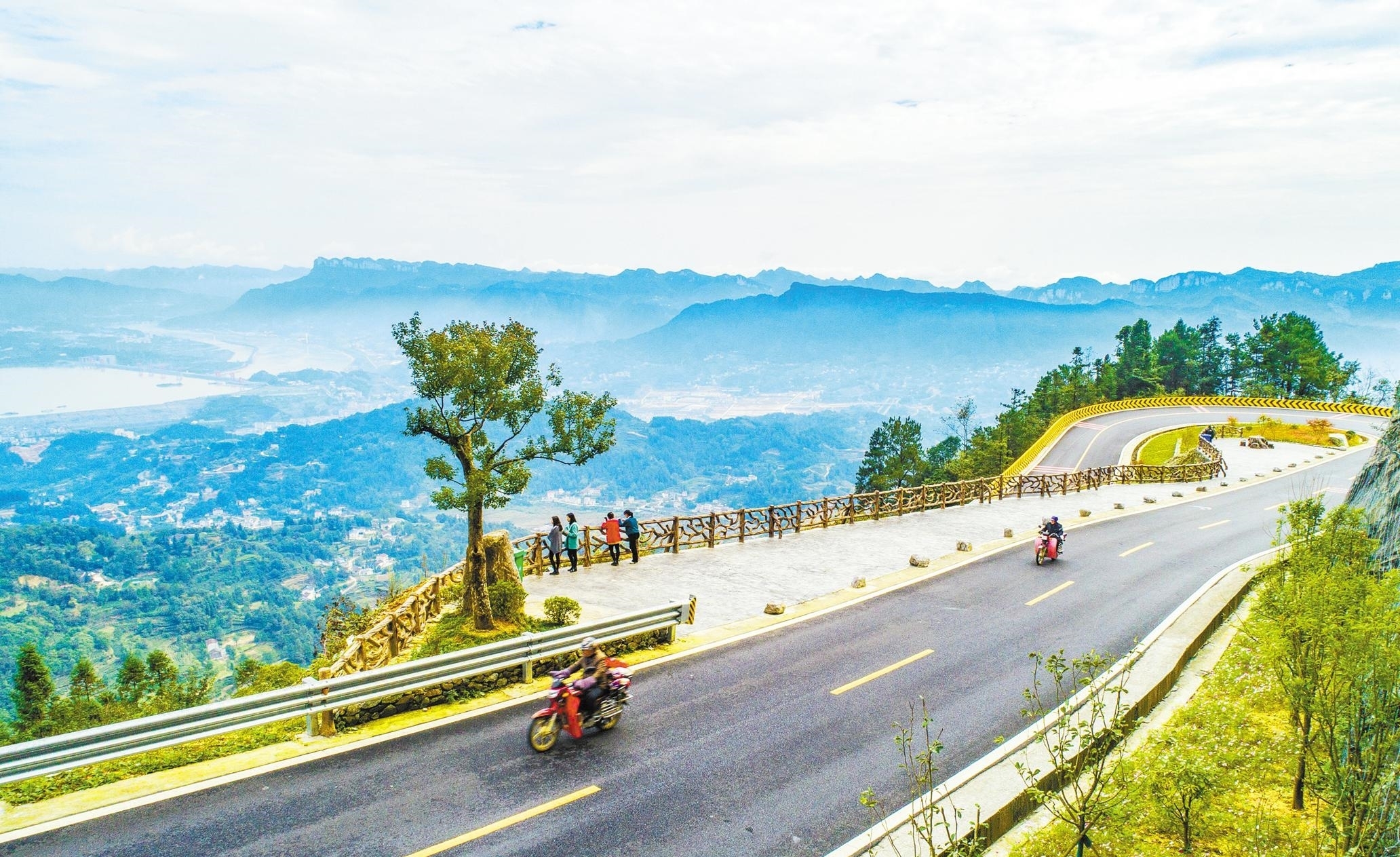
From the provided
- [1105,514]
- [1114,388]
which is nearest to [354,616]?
[1105,514]

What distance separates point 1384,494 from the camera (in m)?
14.1

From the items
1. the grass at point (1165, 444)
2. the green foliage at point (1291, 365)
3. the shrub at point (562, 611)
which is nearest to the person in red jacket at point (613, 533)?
the shrub at point (562, 611)

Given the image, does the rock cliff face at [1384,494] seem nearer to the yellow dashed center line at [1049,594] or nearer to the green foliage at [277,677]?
the yellow dashed center line at [1049,594]

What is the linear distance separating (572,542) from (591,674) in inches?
409

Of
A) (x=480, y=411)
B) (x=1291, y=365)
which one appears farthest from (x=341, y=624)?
(x=1291, y=365)

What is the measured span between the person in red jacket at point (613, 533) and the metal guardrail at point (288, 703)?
786 centimetres

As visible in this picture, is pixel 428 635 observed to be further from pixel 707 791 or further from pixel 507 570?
pixel 707 791

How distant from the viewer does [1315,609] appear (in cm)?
786

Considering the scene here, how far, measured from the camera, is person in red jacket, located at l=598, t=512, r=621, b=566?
22.1m

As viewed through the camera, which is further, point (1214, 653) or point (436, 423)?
point (436, 423)

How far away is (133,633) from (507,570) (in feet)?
385

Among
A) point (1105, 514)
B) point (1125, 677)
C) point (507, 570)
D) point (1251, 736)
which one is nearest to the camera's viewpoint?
point (1251, 736)

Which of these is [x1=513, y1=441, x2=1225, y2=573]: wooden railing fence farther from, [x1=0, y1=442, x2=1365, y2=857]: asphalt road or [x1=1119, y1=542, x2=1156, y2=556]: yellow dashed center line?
[x1=0, y1=442, x2=1365, y2=857]: asphalt road

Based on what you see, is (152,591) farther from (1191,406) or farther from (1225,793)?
(1191,406)
